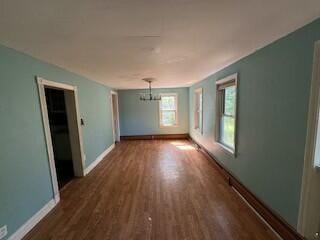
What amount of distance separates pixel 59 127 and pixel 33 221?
2.60 metres

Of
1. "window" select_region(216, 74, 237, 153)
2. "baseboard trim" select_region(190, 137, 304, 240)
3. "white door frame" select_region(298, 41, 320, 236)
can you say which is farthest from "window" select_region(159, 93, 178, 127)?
"white door frame" select_region(298, 41, 320, 236)

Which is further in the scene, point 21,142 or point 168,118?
point 168,118

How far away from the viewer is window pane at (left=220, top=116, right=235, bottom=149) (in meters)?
3.24

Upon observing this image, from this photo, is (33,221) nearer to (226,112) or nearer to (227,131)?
(227,131)

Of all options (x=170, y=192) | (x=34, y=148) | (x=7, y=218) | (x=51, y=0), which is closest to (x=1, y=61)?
(x=34, y=148)

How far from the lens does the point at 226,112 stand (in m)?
3.49

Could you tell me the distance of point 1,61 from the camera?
69.1 inches

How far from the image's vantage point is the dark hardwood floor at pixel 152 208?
1962mm

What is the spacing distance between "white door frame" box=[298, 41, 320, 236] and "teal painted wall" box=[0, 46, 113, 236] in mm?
2935

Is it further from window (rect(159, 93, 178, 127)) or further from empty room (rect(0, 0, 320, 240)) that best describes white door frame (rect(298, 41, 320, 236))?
window (rect(159, 93, 178, 127))

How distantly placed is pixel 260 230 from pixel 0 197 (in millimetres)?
2814

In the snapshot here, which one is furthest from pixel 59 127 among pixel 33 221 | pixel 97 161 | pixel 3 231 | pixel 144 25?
pixel 144 25

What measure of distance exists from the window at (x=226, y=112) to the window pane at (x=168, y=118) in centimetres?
337

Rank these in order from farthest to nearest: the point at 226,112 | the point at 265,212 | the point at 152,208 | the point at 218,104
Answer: the point at 218,104, the point at 226,112, the point at 152,208, the point at 265,212
